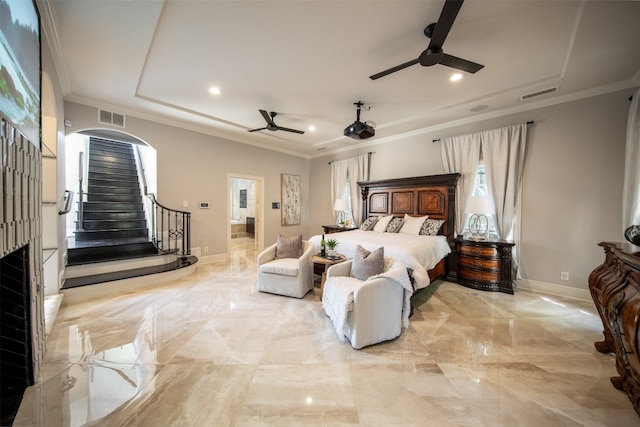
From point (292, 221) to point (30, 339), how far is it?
553cm

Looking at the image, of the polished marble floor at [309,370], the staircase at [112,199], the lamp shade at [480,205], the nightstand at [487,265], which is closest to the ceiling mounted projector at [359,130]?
the lamp shade at [480,205]

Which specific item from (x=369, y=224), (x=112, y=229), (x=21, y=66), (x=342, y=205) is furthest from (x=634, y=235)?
(x=112, y=229)

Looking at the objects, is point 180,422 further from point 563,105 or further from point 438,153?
point 563,105

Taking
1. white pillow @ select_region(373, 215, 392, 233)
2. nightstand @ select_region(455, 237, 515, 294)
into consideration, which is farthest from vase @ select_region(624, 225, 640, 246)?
white pillow @ select_region(373, 215, 392, 233)

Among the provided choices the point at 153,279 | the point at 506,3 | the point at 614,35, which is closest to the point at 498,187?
the point at 614,35

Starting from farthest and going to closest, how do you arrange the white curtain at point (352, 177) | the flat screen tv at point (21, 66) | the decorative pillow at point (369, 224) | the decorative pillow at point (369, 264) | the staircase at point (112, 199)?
the white curtain at point (352, 177)
the decorative pillow at point (369, 224)
the staircase at point (112, 199)
the decorative pillow at point (369, 264)
the flat screen tv at point (21, 66)

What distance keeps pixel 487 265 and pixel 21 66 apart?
540 cm

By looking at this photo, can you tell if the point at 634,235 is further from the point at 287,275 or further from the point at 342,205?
the point at 342,205

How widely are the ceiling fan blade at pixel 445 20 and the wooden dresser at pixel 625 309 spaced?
1.99 meters

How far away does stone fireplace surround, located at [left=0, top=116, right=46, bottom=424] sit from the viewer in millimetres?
1321

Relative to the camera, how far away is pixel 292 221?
7.03 meters

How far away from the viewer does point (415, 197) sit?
15.9ft

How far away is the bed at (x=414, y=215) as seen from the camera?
3.13 m

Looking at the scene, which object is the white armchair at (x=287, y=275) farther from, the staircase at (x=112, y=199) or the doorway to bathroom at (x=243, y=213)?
the doorway to bathroom at (x=243, y=213)
